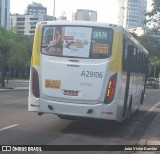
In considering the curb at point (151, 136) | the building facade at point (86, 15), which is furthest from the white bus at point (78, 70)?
the building facade at point (86, 15)

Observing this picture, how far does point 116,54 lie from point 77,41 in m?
1.18

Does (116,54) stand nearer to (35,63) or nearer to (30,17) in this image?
(35,63)

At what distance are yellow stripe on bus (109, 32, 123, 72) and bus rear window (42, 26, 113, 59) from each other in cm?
13

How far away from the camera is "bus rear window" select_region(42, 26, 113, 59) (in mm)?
14531

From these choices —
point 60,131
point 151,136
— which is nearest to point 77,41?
point 60,131

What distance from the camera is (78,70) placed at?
14.5m

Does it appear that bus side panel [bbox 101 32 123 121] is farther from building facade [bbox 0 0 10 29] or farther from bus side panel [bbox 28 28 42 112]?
building facade [bbox 0 0 10 29]

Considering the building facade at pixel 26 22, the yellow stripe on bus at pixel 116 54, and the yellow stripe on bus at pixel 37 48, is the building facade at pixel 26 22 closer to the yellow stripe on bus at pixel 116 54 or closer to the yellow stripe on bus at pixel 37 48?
the yellow stripe on bus at pixel 37 48

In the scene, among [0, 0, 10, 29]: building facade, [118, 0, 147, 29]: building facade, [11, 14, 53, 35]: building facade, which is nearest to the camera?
[118, 0, 147, 29]: building facade

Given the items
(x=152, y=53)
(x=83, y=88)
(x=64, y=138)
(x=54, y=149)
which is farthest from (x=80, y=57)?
(x=152, y=53)

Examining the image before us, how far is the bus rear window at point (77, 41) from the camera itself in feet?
47.7

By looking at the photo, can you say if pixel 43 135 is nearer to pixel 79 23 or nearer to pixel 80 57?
pixel 80 57

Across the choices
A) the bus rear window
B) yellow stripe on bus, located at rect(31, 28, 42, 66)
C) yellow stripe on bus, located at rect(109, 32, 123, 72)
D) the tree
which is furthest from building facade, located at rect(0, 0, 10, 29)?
yellow stripe on bus, located at rect(109, 32, 123, 72)

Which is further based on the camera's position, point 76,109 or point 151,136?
point 151,136
